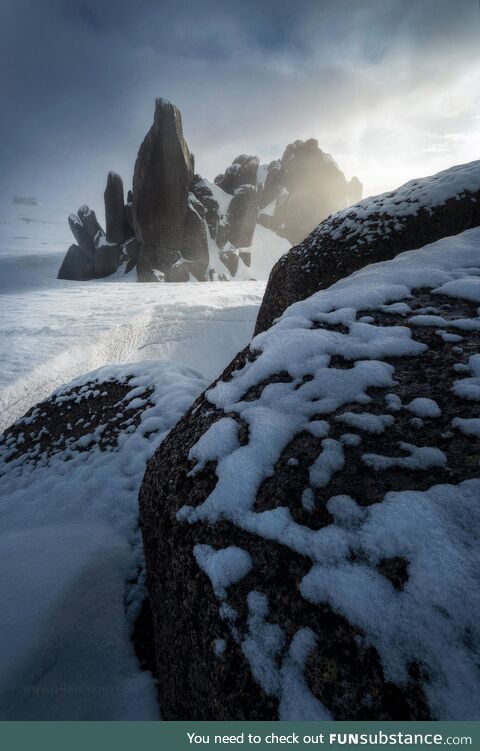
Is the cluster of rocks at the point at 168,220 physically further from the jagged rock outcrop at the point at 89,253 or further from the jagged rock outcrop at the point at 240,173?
the jagged rock outcrop at the point at 89,253

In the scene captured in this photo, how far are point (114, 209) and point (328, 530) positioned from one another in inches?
2018

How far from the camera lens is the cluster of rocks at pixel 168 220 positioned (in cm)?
3694

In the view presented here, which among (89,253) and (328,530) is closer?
(328,530)

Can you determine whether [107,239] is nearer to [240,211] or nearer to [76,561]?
[240,211]

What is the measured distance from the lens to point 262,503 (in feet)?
5.20

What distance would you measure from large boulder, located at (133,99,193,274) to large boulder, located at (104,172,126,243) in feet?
15.8

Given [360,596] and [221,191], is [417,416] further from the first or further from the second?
[221,191]

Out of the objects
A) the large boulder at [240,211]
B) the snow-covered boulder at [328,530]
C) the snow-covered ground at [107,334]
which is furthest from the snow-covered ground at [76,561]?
the large boulder at [240,211]

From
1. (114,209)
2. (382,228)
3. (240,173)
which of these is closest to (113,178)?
(114,209)

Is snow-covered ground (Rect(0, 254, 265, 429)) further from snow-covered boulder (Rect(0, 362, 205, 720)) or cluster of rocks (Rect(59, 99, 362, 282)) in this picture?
cluster of rocks (Rect(59, 99, 362, 282))

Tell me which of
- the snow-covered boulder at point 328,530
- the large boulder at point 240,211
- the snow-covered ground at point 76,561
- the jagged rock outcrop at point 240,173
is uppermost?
the jagged rock outcrop at point 240,173

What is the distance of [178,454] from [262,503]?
2.58ft

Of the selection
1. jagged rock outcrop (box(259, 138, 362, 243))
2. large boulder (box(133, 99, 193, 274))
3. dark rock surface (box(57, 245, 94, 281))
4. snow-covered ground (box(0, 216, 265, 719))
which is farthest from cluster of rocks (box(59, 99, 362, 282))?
snow-covered ground (box(0, 216, 265, 719))

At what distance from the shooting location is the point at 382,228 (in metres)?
5.19
